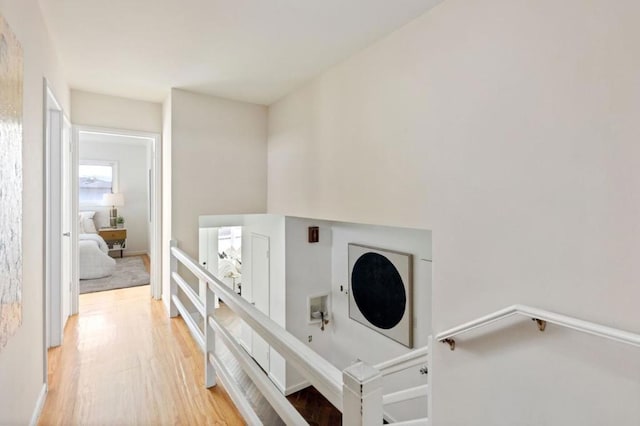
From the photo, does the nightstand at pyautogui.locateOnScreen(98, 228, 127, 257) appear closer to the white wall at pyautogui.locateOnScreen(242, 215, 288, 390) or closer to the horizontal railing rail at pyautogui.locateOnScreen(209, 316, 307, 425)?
the white wall at pyautogui.locateOnScreen(242, 215, 288, 390)

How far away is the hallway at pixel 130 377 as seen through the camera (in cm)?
182

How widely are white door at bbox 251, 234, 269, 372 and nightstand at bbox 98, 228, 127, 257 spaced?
3.84 metres

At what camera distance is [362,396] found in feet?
2.50

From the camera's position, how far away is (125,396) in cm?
198

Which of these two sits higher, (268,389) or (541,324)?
(541,324)

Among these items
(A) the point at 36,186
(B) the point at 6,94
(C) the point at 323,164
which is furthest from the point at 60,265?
(C) the point at 323,164

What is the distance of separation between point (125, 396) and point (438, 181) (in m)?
2.40

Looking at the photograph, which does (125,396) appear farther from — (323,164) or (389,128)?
(389,128)

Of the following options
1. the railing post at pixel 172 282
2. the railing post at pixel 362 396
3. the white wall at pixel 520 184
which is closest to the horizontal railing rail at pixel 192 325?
the railing post at pixel 172 282

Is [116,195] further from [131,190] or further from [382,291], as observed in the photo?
[382,291]

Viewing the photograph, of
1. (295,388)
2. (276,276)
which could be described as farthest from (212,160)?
(295,388)

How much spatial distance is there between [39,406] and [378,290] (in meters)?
3.13

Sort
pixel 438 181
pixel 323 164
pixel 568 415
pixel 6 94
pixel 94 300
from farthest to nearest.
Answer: pixel 94 300 → pixel 323 164 → pixel 438 181 → pixel 568 415 → pixel 6 94

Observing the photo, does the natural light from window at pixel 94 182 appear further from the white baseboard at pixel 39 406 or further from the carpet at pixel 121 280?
the white baseboard at pixel 39 406
